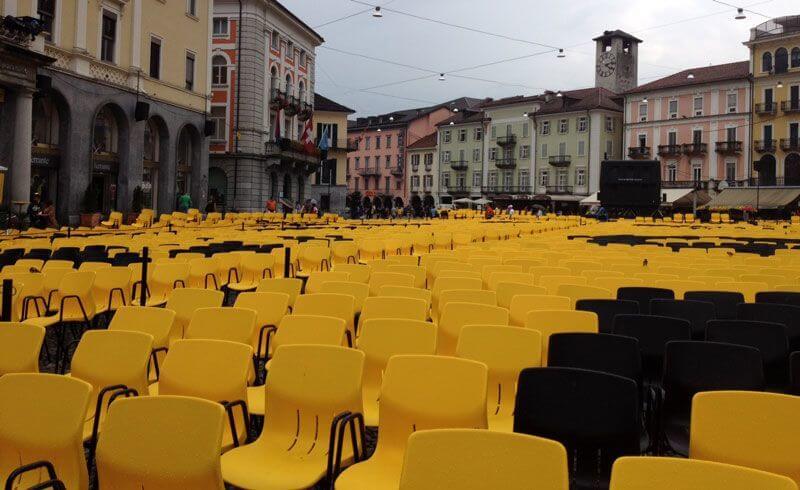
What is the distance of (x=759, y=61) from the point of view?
5981 centimetres

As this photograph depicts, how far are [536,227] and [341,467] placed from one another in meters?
25.8

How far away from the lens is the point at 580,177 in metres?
70.2

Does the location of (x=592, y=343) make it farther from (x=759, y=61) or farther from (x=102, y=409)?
(x=759, y=61)

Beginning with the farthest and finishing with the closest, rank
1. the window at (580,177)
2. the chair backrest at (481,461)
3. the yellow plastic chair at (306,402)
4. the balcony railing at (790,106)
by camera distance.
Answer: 1. the window at (580,177)
2. the balcony railing at (790,106)
3. the yellow plastic chair at (306,402)
4. the chair backrest at (481,461)

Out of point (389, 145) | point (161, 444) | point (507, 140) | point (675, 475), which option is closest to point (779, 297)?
point (675, 475)

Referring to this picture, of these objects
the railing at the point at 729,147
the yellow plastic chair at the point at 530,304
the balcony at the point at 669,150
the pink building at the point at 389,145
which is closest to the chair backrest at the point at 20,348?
the yellow plastic chair at the point at 530,304

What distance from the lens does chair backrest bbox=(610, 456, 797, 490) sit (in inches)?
95.2

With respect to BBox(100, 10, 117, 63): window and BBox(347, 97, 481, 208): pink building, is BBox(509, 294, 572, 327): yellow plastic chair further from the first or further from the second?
BBox(347, 97, 481, 208): pink building

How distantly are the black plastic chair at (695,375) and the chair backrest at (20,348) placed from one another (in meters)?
4.50

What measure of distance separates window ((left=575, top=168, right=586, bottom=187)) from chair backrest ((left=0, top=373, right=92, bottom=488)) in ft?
229

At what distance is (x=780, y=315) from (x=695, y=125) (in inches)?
2526

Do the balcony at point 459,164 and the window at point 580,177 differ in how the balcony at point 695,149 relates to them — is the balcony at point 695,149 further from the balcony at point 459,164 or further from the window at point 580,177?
the balcony at point 459,164

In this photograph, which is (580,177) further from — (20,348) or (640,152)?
(20,348)

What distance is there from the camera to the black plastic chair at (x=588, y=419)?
362 cm
